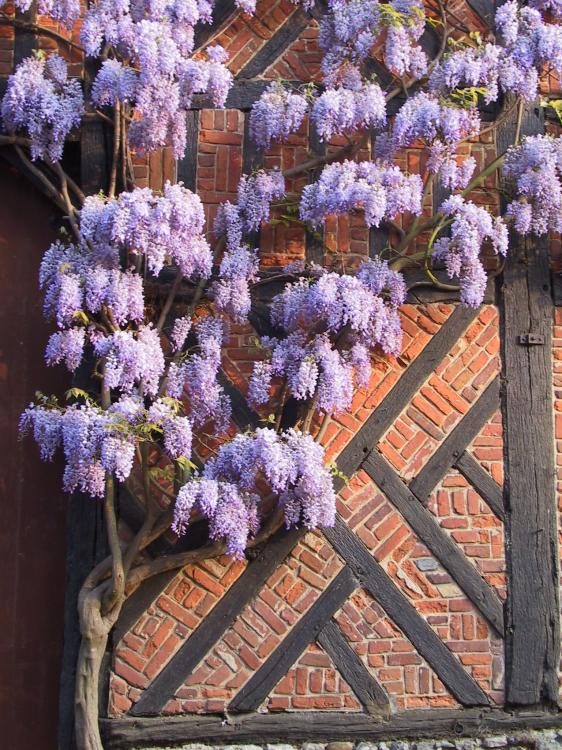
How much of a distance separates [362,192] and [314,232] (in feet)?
1.24

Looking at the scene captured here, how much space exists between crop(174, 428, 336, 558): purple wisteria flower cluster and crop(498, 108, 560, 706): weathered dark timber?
0.98m

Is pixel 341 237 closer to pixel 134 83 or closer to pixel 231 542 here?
pixel 134 83

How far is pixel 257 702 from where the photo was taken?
15.2 feet

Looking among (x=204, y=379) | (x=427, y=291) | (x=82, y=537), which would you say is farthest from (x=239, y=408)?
(x=427, y=291)

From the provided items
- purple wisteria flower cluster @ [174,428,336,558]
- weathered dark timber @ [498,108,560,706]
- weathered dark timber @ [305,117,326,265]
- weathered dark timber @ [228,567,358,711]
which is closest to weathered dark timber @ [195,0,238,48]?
weathered dark timber @ [305,117,326,265]

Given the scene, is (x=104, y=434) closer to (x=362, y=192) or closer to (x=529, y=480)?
(x=362, y=192)

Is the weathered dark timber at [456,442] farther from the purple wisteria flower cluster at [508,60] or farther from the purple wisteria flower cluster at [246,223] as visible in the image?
the purple wisteria flower cluster at [508,60]

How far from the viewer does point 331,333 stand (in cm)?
478

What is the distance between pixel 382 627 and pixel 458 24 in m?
2.94

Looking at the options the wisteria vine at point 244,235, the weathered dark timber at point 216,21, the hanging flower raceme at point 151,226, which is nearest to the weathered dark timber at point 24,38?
the wisteria vine at point 244,235

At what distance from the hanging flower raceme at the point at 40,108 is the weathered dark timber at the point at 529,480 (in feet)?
6.85

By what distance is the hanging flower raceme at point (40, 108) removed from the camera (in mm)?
4777

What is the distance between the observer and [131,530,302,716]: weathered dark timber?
462 centimetres

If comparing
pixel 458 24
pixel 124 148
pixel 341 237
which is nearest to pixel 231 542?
pixel 341 237
